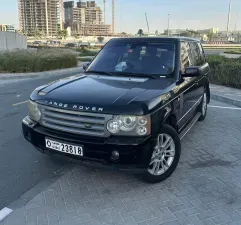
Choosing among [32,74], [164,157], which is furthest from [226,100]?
[32,74]

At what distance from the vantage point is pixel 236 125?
6211mm

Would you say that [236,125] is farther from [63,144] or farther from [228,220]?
[63,144]

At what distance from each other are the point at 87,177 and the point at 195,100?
8.73 feet

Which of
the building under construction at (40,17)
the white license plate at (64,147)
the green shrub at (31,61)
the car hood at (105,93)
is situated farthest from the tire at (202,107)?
the building under construction at (40,17)

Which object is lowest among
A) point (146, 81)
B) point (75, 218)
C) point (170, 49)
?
point (75, 218)

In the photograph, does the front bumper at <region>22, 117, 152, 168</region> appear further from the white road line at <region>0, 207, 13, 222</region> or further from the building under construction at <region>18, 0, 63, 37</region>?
the building under construction at <region>18, 0, 63, 37</region>

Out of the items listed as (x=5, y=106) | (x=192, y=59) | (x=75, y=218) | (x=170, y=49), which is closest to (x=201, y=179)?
(x=75, y=218)

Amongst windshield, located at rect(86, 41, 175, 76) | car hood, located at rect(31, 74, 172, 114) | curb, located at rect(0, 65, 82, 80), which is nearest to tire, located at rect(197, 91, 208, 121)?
windshield, located at rect(86, 41, 175, 76)

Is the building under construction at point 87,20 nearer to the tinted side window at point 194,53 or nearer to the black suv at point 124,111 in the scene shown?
the tinted side window at point 194,53

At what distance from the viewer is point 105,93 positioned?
10.9 feet

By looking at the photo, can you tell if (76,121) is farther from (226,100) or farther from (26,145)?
(226,100)

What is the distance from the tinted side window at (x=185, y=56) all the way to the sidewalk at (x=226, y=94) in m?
3.89

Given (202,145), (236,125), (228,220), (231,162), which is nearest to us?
(228,220)

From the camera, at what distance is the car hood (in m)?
3.05
